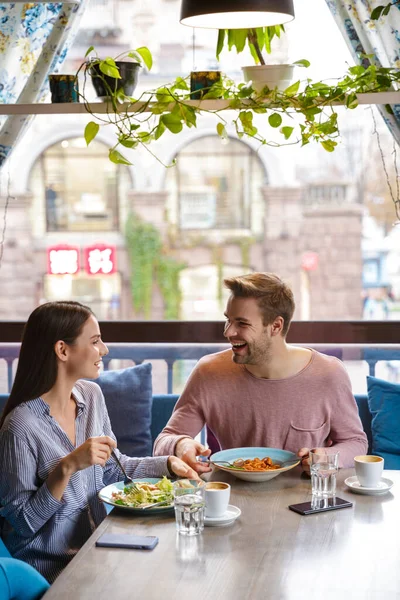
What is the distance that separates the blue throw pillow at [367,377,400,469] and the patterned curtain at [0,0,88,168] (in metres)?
1.52

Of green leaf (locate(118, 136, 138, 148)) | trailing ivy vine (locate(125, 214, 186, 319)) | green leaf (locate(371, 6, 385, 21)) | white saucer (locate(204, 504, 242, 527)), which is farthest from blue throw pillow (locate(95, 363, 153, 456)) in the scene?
trailing ivy vine (locate(125, 214, 186, 319))

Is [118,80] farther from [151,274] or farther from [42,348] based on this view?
[151,274]

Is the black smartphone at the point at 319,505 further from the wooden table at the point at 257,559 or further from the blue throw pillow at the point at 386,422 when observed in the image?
the blue throw pillow at the point at 386,422

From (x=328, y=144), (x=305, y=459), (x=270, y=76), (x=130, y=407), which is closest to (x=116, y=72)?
(x=270, y=76)

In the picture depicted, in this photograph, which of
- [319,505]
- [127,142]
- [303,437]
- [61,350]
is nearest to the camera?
[319,505]

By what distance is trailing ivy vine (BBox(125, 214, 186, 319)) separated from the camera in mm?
12305

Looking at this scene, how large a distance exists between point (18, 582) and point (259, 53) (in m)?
1.91

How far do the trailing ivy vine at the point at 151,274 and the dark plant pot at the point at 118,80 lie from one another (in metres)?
9.62

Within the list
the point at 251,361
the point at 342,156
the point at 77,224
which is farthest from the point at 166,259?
the point at 251,361

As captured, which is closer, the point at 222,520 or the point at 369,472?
the point at 222,520

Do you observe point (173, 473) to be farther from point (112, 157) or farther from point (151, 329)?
point (151, 329)

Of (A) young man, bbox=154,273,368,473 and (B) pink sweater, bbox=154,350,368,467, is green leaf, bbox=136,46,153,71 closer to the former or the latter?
(A) young man, bbox=154,273,368,473

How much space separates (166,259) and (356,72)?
33.2 feet

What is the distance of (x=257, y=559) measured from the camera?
4.26ft
